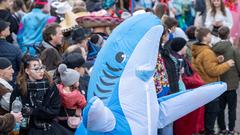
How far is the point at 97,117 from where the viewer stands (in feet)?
15.9

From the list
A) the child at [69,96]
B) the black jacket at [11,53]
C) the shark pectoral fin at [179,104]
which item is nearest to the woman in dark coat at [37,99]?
the child at [69,96]

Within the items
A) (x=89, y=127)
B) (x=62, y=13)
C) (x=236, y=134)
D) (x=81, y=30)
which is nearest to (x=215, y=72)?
(x=236, y=134)

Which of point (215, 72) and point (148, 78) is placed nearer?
point (148, 78)

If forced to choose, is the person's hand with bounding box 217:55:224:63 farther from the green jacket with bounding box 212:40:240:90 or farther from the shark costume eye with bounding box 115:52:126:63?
the shark costume eye with bounding box 115:52:126:63

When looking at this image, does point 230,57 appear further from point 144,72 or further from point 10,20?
point 144,72

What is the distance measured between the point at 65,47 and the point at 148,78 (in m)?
3.40

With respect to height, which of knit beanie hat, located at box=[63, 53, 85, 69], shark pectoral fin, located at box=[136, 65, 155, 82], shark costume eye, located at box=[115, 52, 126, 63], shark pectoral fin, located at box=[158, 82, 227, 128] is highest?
shark costume eye, located at box=[115, 52, 126, 63]

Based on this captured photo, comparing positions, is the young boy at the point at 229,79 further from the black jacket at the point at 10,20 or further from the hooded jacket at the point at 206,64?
the black jacket at the point at 10,20

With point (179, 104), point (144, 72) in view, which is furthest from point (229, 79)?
point (144, 72)

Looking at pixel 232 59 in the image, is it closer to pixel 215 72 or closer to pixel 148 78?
pixel 215 72

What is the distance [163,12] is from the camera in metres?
10.6

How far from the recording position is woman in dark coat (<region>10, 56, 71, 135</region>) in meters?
6.08

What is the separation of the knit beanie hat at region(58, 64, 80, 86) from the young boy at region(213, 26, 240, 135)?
310 cm

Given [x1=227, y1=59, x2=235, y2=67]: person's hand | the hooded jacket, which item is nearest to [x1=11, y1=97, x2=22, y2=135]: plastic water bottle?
the hooded jacket
